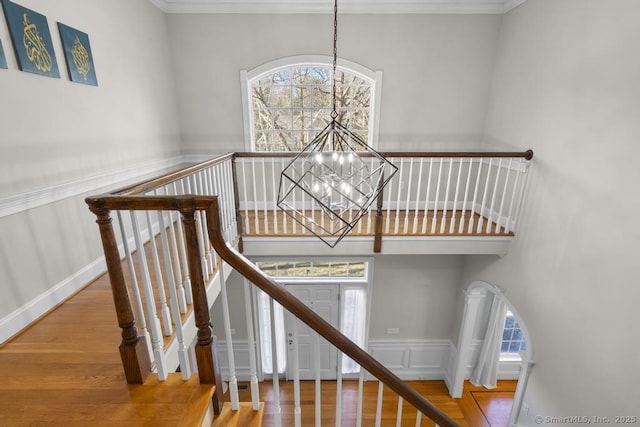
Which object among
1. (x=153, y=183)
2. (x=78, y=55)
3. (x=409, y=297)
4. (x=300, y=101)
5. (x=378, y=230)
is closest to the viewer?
(x=153, y=183)

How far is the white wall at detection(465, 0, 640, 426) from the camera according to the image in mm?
2117

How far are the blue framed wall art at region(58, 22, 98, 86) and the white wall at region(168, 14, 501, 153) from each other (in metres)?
1.53

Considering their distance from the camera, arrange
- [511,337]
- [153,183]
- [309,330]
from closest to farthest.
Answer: [153,183]
[309,330]
[511,337]

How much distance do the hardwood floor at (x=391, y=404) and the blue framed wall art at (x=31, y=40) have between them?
13.9 feet

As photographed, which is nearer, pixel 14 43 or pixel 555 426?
pixel 14 43

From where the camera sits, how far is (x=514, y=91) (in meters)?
3.44

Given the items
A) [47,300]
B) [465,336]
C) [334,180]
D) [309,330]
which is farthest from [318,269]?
[47,300]

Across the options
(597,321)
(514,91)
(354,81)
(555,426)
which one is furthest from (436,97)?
(555,426)

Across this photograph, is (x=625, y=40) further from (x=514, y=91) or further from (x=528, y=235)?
(x=528, y=235)

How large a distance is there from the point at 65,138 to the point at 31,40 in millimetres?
643

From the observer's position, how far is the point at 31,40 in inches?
75.5

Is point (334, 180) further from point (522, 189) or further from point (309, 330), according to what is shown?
point (309, 330)

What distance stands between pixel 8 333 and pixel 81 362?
726mm

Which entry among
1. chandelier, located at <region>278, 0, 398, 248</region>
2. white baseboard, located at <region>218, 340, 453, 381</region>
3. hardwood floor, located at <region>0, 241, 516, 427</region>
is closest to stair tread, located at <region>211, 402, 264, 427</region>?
hardwood floor, located at <region>0, 241, 516, 427</region>
